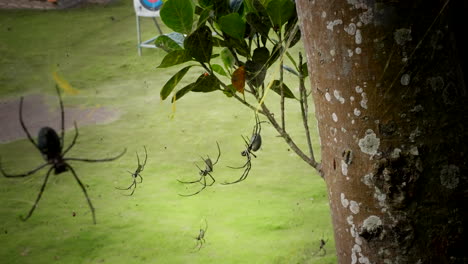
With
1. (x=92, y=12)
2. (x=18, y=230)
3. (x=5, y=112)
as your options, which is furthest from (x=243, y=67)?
(x=92, y=12)

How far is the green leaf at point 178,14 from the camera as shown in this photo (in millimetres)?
949

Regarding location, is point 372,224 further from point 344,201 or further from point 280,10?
point 280,10

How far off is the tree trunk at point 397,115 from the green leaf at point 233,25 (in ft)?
0.97

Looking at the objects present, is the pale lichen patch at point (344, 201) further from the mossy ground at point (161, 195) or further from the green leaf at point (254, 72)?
the mossy ground at point (161, 195)

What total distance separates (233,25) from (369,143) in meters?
0.41

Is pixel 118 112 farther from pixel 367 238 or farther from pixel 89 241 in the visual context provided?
pixel 367 238

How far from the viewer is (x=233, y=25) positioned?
101 cm

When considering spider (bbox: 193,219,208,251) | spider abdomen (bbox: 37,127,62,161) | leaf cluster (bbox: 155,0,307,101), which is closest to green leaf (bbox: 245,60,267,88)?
leaf cluster (bbox: 155,0,307,101)

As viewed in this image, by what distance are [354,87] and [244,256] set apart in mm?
1405

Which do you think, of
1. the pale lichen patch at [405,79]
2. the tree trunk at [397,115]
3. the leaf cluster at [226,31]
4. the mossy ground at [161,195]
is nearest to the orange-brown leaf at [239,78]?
the leaf cluster at [226,31]

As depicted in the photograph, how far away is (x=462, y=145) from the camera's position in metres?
0.67

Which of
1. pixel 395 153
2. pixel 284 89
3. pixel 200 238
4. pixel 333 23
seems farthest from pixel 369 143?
pixel 200 238

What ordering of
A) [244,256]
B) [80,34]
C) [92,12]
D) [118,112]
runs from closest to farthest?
[244,256] → [118,112] → [80,34] → [92,12]

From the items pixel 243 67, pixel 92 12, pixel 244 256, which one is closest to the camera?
pixel 243 67
